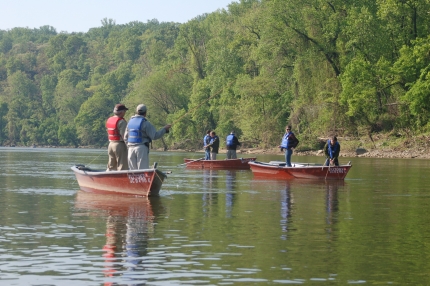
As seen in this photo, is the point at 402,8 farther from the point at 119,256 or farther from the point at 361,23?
the point at 119,256

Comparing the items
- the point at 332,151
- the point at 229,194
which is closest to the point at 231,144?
the point at 332,151

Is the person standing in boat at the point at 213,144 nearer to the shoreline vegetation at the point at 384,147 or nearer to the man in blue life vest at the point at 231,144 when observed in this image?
the man in blue life vest at the point at 231,144

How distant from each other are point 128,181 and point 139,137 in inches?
47.9

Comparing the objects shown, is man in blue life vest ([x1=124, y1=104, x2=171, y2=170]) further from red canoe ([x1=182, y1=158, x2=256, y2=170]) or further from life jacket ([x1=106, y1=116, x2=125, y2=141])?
red canoe ([x1=182, y1=158, x2=256, y2=170])

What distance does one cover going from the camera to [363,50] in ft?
221

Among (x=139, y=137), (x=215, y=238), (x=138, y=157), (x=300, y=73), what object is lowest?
(x=215, y=238)

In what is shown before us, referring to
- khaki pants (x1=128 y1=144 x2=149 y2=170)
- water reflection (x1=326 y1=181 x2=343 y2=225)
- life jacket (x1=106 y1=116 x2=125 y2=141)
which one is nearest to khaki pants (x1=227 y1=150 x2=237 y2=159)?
water reflection (x1=326 y1=181 x2=343 y2=225)

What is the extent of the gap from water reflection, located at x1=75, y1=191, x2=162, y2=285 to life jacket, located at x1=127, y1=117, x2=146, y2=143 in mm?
1454

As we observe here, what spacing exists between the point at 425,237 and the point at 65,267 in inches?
245

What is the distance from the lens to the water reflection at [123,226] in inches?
433

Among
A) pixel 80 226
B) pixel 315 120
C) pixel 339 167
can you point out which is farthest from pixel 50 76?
pixel 80 226

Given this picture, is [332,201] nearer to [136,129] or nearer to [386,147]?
[136,129]

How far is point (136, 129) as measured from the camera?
19938mm

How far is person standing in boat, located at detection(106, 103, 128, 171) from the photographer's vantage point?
20688 mm
